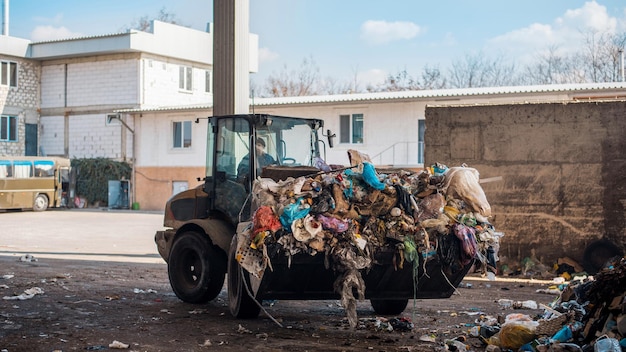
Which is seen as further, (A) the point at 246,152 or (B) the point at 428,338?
(A) the point at 246,152

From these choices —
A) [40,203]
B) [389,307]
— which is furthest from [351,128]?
[389,307]

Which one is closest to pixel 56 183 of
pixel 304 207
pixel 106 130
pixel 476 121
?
pixel 106 130

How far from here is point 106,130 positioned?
129ft

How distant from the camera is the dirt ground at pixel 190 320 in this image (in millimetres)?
7977

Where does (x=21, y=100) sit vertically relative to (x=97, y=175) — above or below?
above

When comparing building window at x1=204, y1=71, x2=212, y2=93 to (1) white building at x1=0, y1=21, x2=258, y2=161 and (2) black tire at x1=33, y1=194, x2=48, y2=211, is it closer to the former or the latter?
(1) white building at x1=0, y1=21, x2=258, y2=161

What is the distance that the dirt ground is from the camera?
7.98 metres

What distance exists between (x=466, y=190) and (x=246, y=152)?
3.02m

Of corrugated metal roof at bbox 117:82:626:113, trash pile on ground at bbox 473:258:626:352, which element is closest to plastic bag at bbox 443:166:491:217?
trash pile on ground at bbox 473:258:626:352

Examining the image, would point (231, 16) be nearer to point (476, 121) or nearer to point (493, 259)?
point (476, 121)

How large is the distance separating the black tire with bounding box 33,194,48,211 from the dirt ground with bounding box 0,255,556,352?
75.6ft

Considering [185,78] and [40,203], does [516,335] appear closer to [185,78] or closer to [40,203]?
[40,203]

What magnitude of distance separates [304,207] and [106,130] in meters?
32.8

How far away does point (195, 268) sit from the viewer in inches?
426
